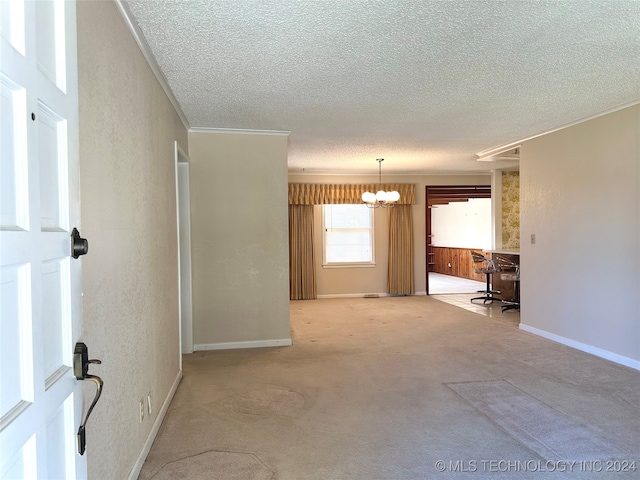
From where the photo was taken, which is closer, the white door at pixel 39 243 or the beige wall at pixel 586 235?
the white door at pixel 39 243

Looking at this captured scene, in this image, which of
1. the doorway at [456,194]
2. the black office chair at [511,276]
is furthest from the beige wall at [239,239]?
the doorway at [456,194]

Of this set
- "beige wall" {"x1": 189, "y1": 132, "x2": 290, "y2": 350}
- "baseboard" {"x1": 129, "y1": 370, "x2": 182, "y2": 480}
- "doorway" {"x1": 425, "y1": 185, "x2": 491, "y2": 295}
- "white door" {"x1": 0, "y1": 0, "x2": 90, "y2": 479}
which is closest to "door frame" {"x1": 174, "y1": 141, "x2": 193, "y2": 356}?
"beige wall" {"x1": 189, "y1": 132, "x2": 290, "y2": 350}

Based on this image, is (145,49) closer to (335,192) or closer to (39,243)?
(39,243)

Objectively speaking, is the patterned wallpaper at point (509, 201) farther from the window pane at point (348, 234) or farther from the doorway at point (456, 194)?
the window pane at point (348, 234)

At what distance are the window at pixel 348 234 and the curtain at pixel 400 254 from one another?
0.42m

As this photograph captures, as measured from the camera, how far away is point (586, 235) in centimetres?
444

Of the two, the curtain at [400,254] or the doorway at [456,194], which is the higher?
the doorway at [456,194]

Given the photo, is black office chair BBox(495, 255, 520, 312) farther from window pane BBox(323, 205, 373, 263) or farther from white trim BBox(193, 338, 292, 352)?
white trim BBox(193, 338, 292, 352)

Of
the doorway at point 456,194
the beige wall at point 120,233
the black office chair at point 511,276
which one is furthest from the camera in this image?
the doorway at point 456,194

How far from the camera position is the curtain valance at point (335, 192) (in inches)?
316

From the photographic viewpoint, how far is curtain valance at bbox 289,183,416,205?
8023 millimetres

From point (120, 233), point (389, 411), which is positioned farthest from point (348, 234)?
point (120, 233)

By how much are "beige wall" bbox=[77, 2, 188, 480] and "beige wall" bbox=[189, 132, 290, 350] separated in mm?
1524

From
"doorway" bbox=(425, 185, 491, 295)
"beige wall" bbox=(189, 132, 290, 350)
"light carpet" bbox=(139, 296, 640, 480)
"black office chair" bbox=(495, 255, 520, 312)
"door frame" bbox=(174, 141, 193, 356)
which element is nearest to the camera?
"light carpet" bbox=(139, 296, 640, 480)
